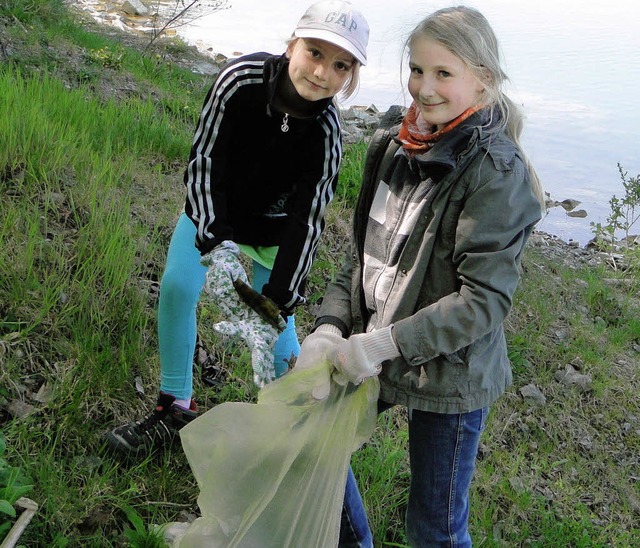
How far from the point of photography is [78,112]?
325 cm

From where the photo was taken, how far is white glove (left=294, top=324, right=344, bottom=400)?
1604mm

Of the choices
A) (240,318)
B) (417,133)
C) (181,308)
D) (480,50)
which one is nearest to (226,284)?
(240,318)

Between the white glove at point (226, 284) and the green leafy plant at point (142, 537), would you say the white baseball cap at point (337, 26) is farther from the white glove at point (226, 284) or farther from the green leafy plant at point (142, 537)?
the green leafy plant at point (142, 537)

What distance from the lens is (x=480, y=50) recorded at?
1578 millimetres

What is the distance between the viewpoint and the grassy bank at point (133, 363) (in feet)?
6.49

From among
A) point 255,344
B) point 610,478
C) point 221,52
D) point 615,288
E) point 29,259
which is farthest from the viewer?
point 221,52

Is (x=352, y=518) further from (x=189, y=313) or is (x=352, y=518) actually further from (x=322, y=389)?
(x=189, y=313)

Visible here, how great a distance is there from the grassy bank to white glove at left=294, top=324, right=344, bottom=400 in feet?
2.06

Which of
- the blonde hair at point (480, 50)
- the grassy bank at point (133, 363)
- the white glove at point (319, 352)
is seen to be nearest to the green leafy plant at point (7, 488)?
the grassy bank at point (133, 363)

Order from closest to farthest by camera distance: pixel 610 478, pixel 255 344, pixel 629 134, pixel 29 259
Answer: pixel 255 344 < pixel 29 259 < pixel 610 478 < pixel 629 134

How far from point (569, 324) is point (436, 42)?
9.40ft

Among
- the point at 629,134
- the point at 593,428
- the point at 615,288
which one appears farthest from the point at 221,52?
the point at 593,428

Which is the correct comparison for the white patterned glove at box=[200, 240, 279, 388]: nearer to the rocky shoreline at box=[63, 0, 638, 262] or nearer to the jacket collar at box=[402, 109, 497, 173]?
the jacket collar at box=[402, 109, 497, 173]

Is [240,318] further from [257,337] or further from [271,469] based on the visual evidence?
[271,469]
